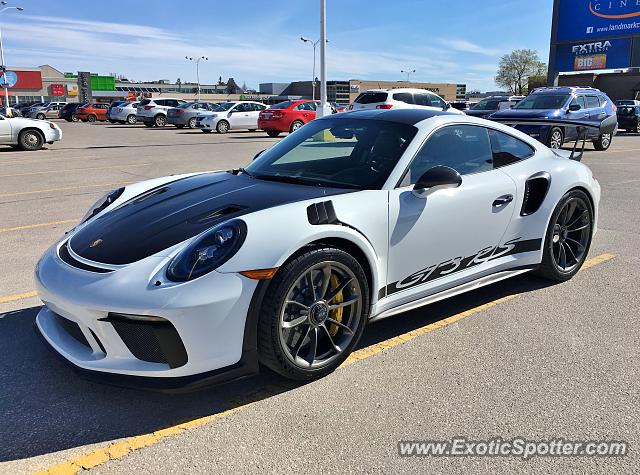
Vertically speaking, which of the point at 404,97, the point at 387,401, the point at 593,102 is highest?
the point at 404,97

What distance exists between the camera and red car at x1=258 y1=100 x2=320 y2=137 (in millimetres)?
22266

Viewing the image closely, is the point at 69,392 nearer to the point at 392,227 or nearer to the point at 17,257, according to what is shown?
the point at 392,227

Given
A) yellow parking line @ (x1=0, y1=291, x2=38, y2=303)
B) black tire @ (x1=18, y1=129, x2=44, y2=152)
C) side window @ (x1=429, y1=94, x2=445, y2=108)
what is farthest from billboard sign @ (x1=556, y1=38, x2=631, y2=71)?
yellow parking line @ (x1=0, y1=291, x2=38, y2=303)

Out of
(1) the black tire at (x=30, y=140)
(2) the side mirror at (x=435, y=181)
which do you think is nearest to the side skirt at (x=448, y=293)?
(2) the side mirror at (x=435, y=181)

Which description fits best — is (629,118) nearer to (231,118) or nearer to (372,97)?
(372,97)

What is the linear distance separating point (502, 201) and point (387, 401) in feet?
6.03

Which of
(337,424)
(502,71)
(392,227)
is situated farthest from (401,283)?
(502,71)

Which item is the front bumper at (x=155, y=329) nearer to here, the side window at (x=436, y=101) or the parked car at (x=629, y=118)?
the side window at (x=436, y=101)

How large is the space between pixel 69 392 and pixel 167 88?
458ft

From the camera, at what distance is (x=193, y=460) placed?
237 cm

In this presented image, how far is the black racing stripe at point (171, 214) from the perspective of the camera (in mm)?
2887

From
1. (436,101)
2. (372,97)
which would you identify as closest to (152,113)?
(372,97)

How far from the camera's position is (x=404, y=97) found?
18.5m

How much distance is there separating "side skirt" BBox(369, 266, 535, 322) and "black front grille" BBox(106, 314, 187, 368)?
1.24m
